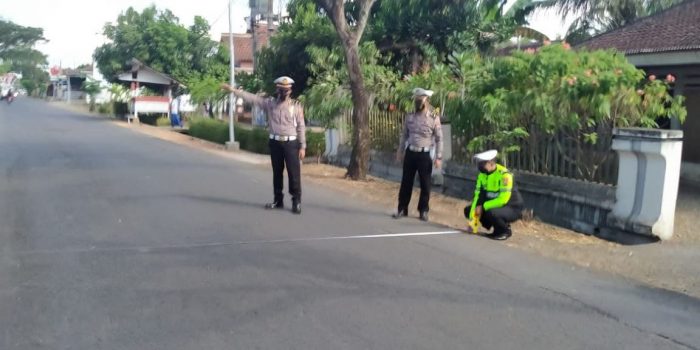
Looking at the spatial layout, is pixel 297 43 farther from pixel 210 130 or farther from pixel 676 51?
pixel 676 51

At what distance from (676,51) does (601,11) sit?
439 inches

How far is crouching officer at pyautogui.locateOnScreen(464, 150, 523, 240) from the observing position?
26.2ft

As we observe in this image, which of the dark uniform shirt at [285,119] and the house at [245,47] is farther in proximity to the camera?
the house at [245,47]

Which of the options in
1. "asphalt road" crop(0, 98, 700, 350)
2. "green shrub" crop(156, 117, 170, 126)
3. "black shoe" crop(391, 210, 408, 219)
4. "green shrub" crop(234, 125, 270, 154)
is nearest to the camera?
"asphalt road" crop(0, 98, 700, 350)

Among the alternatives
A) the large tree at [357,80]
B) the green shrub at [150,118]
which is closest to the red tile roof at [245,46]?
the green shrub at [150,118]

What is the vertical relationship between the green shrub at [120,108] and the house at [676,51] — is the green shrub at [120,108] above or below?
below

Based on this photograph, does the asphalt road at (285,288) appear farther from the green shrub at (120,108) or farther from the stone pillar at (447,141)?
the green shrub at (120,108)

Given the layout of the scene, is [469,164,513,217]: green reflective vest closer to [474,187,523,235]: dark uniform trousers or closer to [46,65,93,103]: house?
[474,187,523,235]: dark uniform trousers

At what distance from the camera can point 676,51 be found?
1165cm

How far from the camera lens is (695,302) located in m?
5.80

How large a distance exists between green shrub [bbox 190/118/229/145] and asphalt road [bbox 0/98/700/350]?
1416 centimetres

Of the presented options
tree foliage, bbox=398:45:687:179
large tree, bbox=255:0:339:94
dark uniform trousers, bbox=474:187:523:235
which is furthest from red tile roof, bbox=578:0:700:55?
large tree, bbox=255:0:339:94

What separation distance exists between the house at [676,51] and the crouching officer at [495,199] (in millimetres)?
5190

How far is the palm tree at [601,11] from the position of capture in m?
16.2
